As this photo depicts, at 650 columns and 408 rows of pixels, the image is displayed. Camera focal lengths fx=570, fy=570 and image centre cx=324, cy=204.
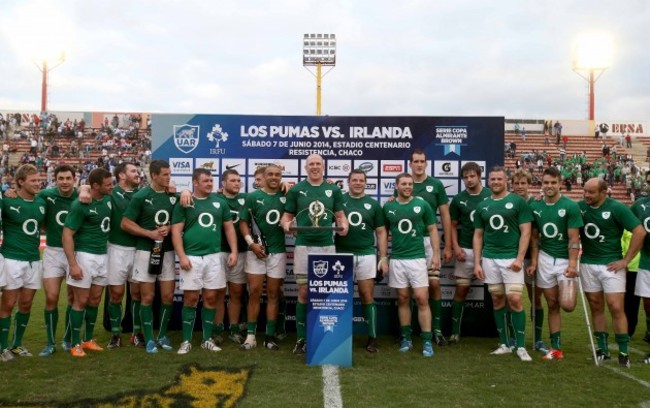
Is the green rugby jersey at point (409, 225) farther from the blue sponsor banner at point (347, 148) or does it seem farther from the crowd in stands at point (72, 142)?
the crowd in stands at point (72, 142)

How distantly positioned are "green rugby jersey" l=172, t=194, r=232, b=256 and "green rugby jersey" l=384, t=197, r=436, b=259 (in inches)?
84.2

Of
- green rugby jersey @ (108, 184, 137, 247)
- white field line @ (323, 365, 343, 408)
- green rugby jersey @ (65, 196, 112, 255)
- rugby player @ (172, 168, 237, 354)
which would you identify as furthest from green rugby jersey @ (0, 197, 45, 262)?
white field line @ (323, 365, 343, 408)

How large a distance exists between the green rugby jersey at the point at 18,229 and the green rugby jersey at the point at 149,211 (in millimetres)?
1033

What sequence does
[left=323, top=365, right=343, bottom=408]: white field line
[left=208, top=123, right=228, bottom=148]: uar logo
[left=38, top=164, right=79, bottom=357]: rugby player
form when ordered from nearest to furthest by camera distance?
[left=323, top=365, right=343, bottom=408]: white field line, [left=38, top=164, right=79, bottom=357]: rugby player, [left=208, top=123, right=228, bottom=148]: uar logo

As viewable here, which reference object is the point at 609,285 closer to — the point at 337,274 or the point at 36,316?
the point at 337,274

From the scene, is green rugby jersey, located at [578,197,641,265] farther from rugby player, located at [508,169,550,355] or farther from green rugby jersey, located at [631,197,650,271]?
rugby player, located at [508,169,550,355]

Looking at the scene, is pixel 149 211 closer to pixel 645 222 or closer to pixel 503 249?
pixel 503 249

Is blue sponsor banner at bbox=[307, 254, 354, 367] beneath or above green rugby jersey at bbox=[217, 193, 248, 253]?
beneath

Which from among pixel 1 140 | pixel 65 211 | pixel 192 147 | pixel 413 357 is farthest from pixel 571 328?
pixel 1 140

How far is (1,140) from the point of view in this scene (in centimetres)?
3972

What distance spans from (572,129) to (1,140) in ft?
135

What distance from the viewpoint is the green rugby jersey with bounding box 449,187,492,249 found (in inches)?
300

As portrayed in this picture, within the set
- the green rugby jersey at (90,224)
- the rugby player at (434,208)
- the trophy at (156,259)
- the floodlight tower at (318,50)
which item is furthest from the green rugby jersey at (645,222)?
the floodlight tower at (318,50)

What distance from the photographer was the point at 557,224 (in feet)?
21.8
